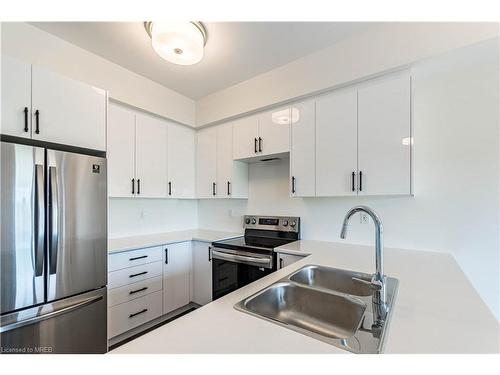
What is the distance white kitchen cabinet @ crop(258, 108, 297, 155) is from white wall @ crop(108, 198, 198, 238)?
1.53m

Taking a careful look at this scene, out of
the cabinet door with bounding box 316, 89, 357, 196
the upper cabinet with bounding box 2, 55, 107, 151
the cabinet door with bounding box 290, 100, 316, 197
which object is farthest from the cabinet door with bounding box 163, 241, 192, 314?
the cabinet door with bounding box 316, 89, 357, 196

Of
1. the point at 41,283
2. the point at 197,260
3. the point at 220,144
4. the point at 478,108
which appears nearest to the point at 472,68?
the point at 478,108

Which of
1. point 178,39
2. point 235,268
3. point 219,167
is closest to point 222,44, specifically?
point 178,39

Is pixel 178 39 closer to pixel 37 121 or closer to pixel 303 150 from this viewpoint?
pixel 37 121

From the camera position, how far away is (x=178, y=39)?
147 cm

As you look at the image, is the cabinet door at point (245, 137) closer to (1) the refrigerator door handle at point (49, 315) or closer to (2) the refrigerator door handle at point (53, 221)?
(2) the refrigerator door handle at point (53, 221)

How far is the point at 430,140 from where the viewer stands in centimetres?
188

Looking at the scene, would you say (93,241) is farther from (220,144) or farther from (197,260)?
(220,144)

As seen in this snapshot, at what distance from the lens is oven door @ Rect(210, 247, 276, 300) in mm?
2055

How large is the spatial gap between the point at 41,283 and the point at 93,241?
35 cm

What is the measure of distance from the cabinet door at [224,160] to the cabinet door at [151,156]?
65cm

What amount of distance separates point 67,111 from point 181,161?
1409 millimetres

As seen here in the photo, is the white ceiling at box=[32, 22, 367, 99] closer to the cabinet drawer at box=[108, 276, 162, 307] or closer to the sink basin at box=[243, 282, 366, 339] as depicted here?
the sink basin at box=[243, 282, 366, 339]

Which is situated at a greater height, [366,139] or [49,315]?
[366,139]
